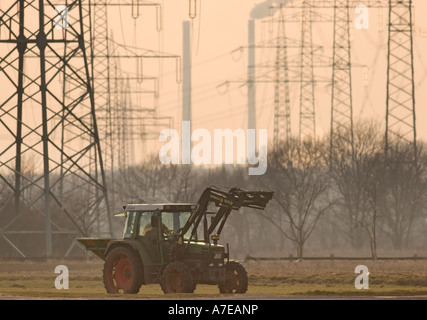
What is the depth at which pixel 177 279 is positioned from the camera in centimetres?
3462

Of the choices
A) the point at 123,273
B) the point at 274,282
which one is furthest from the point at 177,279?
the point at 274,282

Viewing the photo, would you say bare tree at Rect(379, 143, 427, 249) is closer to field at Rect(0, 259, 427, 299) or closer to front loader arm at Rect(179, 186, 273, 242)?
field at Rect(0, 259, 427, 299)

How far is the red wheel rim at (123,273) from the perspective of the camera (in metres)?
36.3

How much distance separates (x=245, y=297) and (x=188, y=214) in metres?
4.65

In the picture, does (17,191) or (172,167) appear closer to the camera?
(17,191)

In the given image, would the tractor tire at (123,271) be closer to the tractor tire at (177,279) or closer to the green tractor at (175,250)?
the green tractor at (175,250)

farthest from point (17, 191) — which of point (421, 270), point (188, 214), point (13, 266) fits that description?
point (188, 214)

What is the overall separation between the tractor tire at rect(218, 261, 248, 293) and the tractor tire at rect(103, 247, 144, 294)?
230 centimetres

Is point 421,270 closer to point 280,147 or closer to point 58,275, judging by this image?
point 58,275

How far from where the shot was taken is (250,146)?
125 m

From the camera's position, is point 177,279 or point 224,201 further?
point 224,201

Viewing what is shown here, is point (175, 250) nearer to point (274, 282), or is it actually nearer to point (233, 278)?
point (233, 278)

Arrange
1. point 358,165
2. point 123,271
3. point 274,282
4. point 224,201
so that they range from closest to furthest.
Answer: point 224,201 < point 123,271 < point 274,282 < point 358,165

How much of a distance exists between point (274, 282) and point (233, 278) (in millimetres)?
9930
